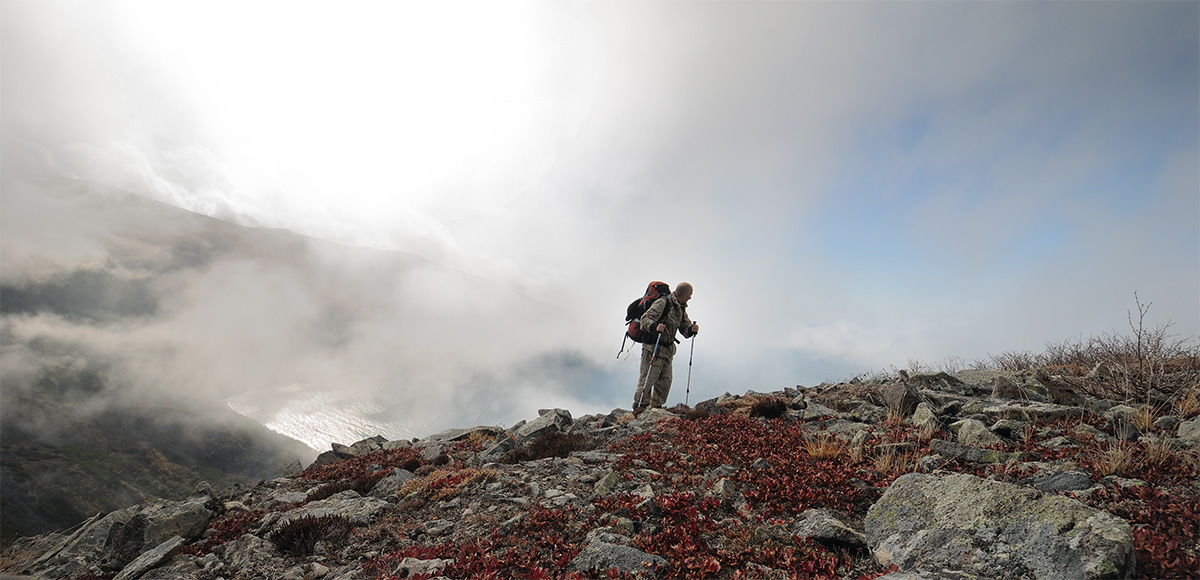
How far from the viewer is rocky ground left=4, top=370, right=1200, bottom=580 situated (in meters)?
4.18

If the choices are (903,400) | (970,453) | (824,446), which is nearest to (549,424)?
(824,446)

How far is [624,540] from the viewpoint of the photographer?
5.53 meters

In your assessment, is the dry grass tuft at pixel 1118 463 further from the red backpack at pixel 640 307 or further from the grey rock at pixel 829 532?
the red backpack at pixel 640 307

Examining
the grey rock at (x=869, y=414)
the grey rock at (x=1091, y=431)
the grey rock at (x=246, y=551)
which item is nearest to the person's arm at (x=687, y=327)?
the grey rock at (x=869, y=414)

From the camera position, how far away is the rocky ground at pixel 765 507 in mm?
4184

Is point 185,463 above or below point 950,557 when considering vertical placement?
below

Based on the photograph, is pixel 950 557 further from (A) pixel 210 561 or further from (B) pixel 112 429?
(B) pixel 112 429

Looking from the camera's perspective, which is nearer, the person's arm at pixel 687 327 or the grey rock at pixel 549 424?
the grey rock at pixel 549 424

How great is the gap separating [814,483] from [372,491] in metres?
8.66

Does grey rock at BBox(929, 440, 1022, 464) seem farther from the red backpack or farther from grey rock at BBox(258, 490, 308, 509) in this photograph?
grey rock at BBox(258, 490, 308, 509)

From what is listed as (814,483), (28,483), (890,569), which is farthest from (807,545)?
(28,483)

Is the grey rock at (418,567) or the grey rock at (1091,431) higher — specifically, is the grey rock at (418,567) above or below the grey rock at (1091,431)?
below

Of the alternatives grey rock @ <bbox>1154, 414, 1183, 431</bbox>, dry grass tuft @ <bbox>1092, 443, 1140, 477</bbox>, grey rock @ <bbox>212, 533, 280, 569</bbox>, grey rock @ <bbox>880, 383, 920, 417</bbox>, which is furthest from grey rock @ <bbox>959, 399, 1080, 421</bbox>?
grey rock @ <bbox>212, 533, 280, 569</bbox>

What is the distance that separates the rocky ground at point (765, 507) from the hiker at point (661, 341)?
8.68 ft
